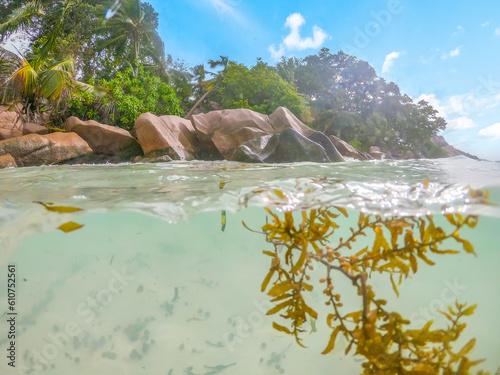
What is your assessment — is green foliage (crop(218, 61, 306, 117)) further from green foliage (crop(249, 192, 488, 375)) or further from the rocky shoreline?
green foliage (crop(249, 192, 488, 375))

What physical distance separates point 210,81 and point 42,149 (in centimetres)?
1977

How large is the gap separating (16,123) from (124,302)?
49.3ft

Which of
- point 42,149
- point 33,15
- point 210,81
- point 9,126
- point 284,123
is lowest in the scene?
A: point 42,149

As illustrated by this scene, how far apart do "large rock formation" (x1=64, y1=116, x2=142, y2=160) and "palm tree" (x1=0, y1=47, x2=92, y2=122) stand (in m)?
3.43

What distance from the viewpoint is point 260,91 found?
885 inches

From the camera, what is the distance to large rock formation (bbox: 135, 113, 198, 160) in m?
12.2

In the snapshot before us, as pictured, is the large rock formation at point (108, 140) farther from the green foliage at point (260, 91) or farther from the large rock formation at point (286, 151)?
the green foliage at point (260, 91)

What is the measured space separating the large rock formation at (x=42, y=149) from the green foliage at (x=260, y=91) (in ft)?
40.7

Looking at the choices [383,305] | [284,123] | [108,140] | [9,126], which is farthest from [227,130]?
[383,305]

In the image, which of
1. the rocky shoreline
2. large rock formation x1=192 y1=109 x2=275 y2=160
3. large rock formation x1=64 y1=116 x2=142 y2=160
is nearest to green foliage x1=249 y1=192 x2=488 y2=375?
the rocky shoreline

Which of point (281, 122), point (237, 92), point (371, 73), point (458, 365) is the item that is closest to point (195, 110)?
point (237, 92)

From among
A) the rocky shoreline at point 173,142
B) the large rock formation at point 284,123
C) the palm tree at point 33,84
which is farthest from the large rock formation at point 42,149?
the large rock formation at point 284,123

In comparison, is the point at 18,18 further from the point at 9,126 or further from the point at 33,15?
the point at 9,126

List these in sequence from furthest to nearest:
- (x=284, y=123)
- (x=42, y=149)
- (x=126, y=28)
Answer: (x=126, y=28) < (x=284, y=123) < (x=42, y=149)
